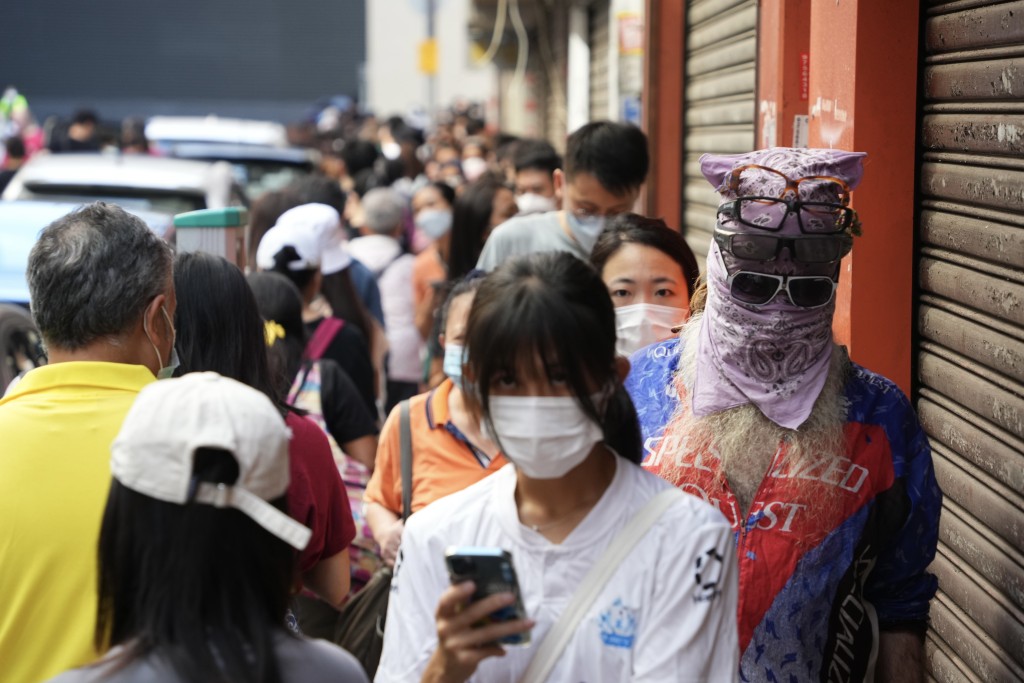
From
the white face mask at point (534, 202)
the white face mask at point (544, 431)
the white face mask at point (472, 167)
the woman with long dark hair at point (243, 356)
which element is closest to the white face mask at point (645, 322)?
the woman with long dark hair at point (243, 356)

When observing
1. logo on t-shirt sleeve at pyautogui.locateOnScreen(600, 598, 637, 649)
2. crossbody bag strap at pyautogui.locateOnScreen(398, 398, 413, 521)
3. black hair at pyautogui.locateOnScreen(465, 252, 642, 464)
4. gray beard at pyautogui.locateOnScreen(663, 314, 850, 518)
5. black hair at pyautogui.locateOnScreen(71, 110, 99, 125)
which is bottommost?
crossbody bag strap at pyautogui.locateOnScreen(398, 398, 413, 521)

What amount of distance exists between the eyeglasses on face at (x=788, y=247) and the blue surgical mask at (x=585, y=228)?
2.44 m

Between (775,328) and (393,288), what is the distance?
5.77 meters

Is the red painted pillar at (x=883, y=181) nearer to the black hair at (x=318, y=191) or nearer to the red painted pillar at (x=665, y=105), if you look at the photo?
the black hair at (x=318, y=191)

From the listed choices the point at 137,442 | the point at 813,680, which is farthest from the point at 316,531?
the point at 137,442

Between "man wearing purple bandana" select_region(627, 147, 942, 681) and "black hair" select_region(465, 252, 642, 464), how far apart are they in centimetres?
64

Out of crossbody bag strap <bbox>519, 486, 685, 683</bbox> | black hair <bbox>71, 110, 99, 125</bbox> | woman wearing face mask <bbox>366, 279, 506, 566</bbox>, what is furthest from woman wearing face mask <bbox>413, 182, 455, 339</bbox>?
black hair <bbox>71, 110, 99, 125</bbox>

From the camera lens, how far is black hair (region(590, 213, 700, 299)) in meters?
4.22

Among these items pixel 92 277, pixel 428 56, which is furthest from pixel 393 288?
pixel 428 56

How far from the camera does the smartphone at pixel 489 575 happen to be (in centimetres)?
218

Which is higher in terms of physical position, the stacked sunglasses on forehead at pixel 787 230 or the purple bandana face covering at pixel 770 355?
the stacked sunglasses on forehead at pixel 787 230

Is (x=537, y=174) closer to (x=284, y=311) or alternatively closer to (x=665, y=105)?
(x=665, y=105)

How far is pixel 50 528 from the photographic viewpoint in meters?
2.87

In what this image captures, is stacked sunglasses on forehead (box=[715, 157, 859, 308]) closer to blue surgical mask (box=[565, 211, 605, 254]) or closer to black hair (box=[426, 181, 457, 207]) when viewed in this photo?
blue surgical mask (box=[565, 211, 605, 254])
